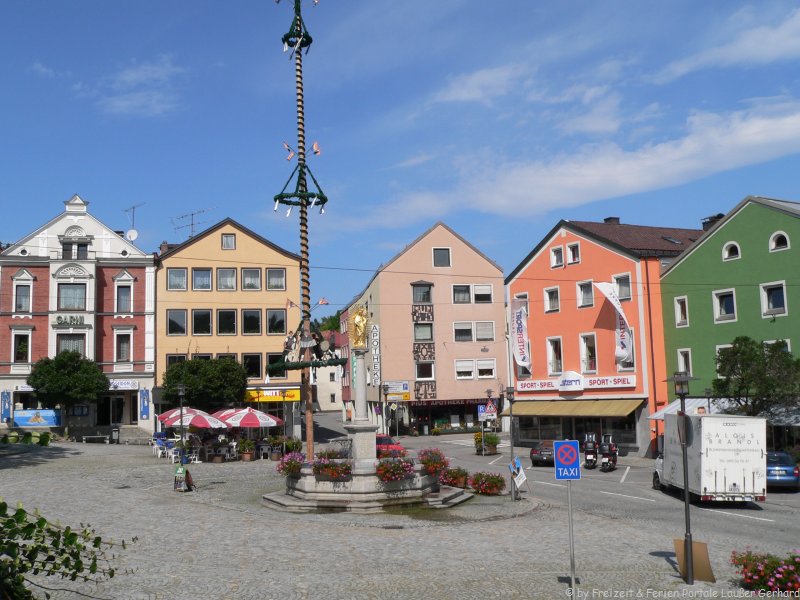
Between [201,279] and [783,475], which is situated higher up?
[201,279]

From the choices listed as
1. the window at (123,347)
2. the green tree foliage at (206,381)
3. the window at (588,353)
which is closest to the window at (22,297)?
the window at (123,347)

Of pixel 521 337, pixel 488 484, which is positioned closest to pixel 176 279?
pixel 521 337

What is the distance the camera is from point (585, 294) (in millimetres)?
46344

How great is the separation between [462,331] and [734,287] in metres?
27.6

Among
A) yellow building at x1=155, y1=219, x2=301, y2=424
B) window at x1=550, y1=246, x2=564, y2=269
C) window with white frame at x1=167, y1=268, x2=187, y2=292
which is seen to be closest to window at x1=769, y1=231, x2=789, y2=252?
window at x1=550, y1=246, x2=564, y2=269

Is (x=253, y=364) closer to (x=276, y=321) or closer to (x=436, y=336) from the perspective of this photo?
(x=276, y=321)

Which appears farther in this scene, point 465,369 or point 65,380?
point 465,369

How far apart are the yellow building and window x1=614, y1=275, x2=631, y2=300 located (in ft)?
75.1

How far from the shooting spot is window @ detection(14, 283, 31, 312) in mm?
52125

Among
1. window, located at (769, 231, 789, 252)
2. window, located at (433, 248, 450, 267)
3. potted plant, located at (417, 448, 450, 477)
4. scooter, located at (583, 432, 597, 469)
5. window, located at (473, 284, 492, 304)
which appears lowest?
scooter, located at (583, 432, 597, 469)

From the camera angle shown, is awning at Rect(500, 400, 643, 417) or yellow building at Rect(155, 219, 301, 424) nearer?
awning at Rect(500, 400, 643, 417)

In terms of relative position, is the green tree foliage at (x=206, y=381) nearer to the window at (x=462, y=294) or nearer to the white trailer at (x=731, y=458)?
the window at (x=462, y=294)

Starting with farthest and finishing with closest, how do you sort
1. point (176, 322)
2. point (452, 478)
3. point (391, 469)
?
point (176, 322)
point (452, 478)
point (391, 469)

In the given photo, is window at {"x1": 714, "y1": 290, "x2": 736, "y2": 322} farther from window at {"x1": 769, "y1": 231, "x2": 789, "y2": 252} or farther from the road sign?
the road sign
